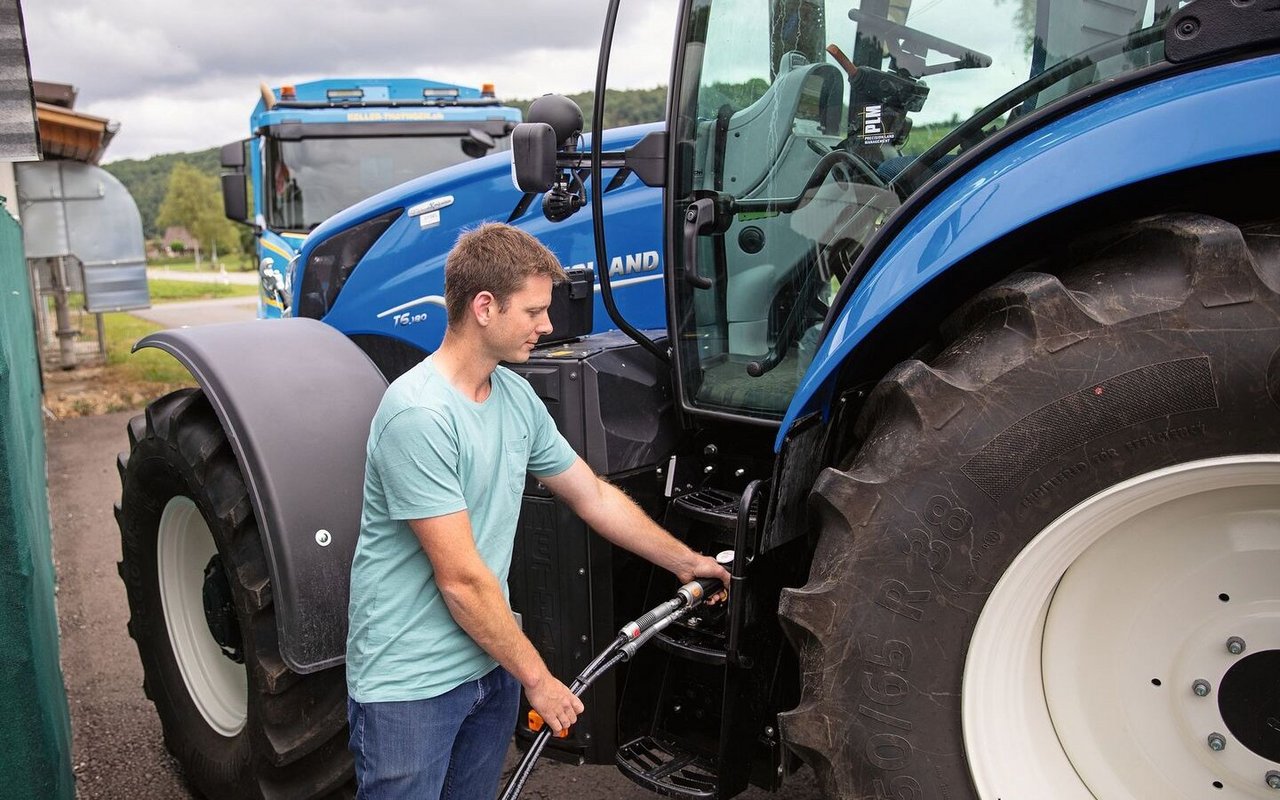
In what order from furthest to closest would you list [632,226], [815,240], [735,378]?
1. [632,226]
2. [735,378]
3. [815,240]

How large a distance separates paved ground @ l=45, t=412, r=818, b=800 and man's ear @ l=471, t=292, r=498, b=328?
5.93 feet

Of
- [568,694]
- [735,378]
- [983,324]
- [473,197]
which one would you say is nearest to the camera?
[983,324]

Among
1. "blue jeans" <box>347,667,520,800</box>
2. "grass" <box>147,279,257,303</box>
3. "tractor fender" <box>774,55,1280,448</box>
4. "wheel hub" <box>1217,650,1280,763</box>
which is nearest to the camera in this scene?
"tractor fender" <box>774,55,1280,448</box>

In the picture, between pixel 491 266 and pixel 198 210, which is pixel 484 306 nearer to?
pixel 491 266

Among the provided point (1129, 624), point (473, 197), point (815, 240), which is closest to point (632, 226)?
point (473, 197)

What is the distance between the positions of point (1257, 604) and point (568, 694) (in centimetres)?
131

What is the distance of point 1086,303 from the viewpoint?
184cm

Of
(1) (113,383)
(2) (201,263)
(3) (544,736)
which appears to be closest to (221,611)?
(3) (544,736)

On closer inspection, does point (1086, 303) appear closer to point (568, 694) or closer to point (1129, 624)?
point (1129, 624)

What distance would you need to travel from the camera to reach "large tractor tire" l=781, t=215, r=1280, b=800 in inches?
69.6

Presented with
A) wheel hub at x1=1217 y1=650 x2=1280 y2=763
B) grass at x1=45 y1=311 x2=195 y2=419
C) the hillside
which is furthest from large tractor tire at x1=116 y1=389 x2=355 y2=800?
the hillside

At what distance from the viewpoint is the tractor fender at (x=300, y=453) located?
279 cm

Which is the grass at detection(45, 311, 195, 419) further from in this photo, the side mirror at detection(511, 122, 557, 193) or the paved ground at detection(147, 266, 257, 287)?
the paved ground at detection(147, 266, 257, 287)

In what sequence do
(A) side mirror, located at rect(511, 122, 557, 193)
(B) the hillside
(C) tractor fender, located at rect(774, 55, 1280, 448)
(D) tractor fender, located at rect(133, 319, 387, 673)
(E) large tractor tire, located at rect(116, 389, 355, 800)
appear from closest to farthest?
1. (C) tractor fender, located at rect(774, 55, 1280, 448)
2. (A) side mirror, located at rect(511, 122, 557, 193)
3. (D) tractor fender, located at rect(133, 319, 387, 673)
4. (E) large tractor tire, located at rect(116, 389, 355, 800)
5. (B) the hillside
